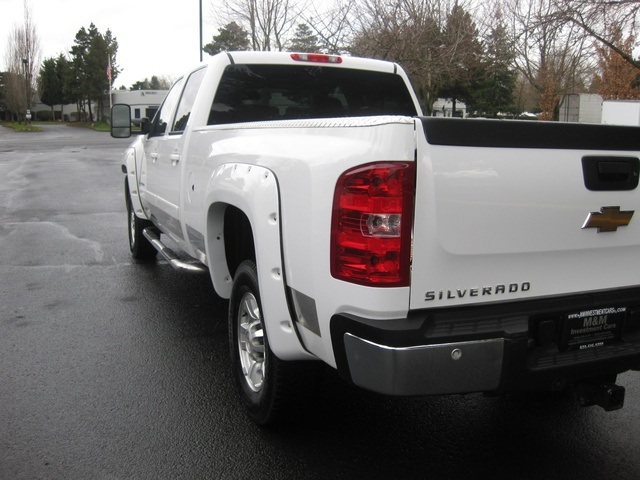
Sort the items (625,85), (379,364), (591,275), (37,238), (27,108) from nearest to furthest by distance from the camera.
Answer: (379,364)
(591,275)
(37,238)
(625,85)
(27,108)

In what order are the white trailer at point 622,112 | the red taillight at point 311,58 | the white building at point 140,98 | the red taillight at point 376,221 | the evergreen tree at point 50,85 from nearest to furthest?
the red taillight at point 376,221 → the red taillight at point 311,58 → the white trailer at point 622,112 → the white building at point 140,98 → the evergreen tree at point 50,85

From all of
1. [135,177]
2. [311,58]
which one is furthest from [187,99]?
[135,177]

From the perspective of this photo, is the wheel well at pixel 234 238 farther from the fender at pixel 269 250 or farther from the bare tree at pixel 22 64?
the bare tree at pixel 22 64

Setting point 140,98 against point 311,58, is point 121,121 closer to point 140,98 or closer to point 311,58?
point 311,58

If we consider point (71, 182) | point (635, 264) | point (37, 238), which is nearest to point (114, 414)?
point (635, 264)

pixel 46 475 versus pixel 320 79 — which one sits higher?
pixel 320 79

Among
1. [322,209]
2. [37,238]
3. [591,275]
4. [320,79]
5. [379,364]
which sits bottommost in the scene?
[37,238]

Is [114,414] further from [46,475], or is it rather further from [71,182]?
[71,182]

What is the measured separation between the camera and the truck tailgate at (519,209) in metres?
2.42

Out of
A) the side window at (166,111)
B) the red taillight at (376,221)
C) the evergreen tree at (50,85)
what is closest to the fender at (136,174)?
the side window at (166,111)

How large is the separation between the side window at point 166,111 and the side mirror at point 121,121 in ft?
2.43

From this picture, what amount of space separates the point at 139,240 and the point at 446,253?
546 cm

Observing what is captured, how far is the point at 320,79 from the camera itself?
5.20m

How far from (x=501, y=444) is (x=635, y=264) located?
1.15 meters
